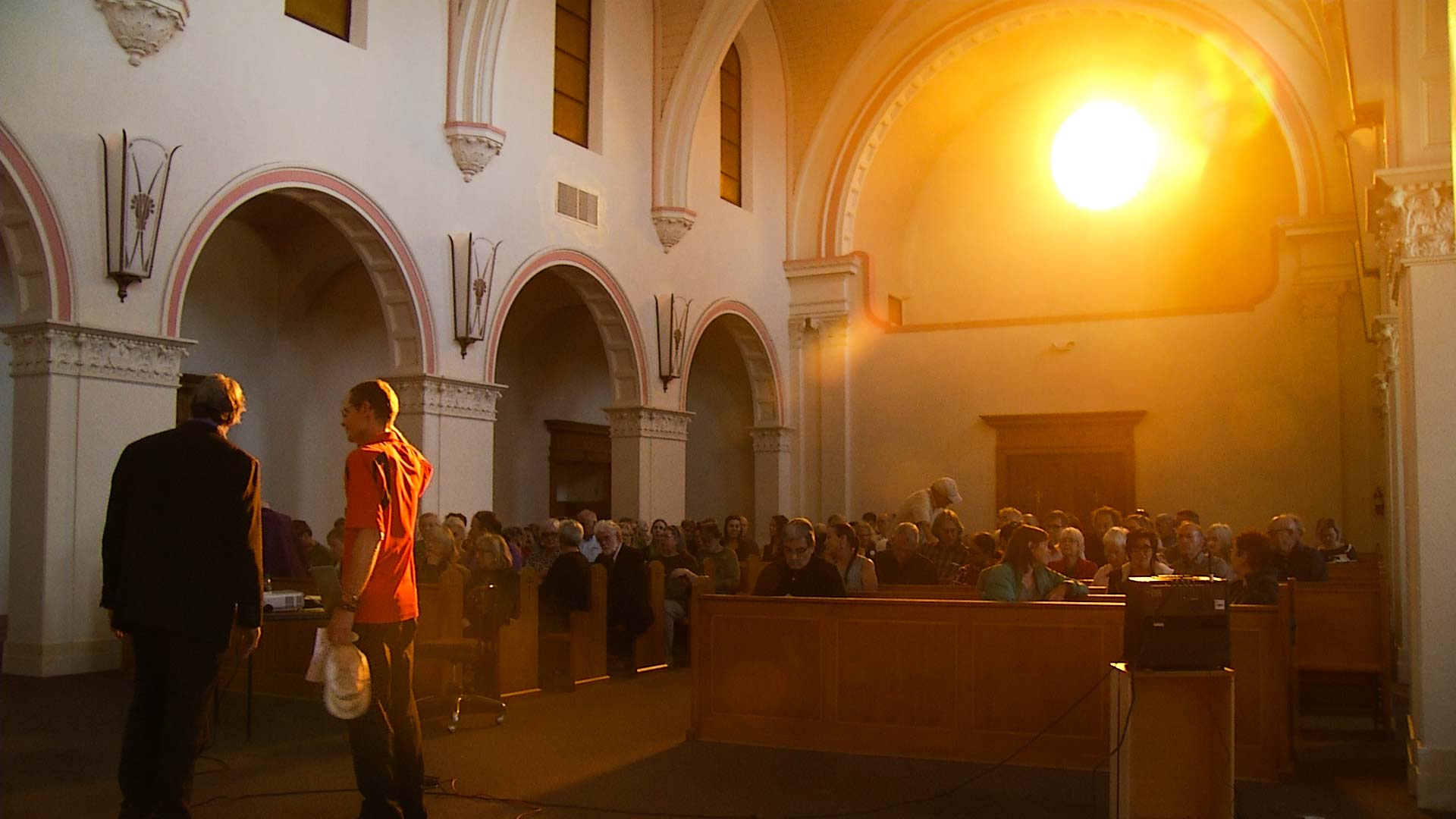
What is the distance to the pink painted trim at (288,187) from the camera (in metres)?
10.3

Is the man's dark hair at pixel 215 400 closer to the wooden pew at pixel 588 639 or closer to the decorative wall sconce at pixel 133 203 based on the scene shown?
the wooden pew at pixel 588 639

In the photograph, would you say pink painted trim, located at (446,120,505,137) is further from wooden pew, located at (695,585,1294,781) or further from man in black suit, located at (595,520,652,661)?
wooden pew, located at (695,585,1294,781)

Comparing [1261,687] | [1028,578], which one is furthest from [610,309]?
[1261,687]

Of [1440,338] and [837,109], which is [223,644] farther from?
[837,109]

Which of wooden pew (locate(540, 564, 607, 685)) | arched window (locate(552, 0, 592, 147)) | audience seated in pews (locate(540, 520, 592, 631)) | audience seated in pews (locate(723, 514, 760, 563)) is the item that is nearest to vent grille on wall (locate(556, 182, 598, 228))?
arched window (locate(552, 0, 592, 147))

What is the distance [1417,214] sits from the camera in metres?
6.52

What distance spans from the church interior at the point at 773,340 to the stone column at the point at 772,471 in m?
0.09

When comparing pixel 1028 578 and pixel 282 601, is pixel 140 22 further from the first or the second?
pixel 1028 578

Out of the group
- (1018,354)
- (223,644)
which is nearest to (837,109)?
(1018,354)

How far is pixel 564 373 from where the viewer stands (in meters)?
19.4

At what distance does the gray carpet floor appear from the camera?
5895mm

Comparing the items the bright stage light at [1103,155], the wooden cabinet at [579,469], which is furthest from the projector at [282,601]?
the bright stage light at [1103,155]

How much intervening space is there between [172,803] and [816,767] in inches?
132

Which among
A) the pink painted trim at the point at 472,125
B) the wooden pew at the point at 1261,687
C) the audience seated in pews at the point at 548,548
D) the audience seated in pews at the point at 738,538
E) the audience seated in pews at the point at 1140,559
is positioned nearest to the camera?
the wooden pew at the point at 1261,687
